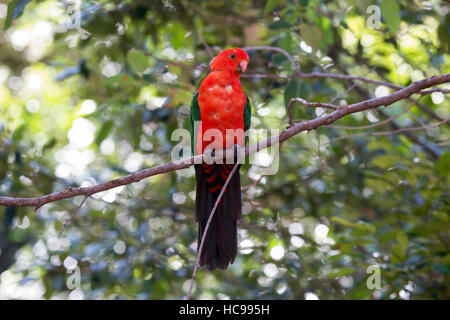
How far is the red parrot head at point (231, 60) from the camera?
3322 millimetres

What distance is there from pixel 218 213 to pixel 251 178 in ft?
5.23

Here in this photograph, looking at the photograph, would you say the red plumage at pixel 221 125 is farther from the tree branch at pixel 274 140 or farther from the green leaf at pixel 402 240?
the green leaf at pixel 402 240

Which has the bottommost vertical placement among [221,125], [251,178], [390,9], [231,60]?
[251,178]

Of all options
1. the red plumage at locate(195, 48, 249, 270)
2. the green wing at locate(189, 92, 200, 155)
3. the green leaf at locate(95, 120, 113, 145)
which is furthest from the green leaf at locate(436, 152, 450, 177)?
the green leaf at locate(95, 120, 113, 145)

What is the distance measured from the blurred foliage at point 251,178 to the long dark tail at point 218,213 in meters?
0.46

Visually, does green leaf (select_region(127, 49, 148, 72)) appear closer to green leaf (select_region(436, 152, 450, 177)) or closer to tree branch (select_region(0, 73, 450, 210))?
tree branch (select_region(0, 73, 450, 210))

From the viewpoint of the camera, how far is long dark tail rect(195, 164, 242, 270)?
9.69 ft

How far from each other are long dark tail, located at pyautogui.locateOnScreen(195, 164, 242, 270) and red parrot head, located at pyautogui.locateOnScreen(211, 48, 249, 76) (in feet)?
2.10

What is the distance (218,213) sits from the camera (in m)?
3.12

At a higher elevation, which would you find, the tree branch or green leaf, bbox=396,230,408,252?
the tree branch

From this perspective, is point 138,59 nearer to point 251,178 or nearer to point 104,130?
point 104,130

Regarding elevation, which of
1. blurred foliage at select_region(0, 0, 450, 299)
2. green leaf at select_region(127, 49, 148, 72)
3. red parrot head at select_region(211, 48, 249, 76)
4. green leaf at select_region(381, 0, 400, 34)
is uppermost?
green leaf at select_region(381, 0, 400, 34)

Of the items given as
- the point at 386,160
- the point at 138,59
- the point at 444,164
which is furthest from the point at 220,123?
the point at 444,164

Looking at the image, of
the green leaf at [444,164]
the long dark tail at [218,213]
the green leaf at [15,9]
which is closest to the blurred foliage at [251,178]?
the green leaf at [444,164]
